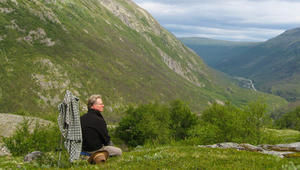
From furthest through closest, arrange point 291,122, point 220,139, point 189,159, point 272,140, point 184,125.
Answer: point 291,122 < point 184,125 < point 220,139 < point 272,140 < point 189,159

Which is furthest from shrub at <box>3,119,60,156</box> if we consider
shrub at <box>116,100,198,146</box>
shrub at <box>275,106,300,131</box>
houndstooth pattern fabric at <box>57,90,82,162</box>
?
shrub at <box>275,106,300,131</box>

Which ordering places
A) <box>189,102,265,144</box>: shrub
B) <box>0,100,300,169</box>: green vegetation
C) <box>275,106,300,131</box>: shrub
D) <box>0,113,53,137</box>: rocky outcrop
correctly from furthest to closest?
<box>275,106,300,131</box>: shrub, <box>0,113,53,137</box>: rocky outcrop, <box>189,102,265,144</box>: shrub, <box>0,100,300,169</box>: green vegetation

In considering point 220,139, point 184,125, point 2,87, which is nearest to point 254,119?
point 220,139

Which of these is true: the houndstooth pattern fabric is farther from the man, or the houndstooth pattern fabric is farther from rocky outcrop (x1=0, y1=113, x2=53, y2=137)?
rocky outcrop (x1=0, y1=113, x2=53, y2=137)

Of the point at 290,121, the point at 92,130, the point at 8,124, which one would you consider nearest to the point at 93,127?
the point at 92,130

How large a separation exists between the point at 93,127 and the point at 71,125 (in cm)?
121

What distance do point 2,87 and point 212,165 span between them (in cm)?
22013

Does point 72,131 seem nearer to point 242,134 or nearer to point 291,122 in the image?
point 242,134

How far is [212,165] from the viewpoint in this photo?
452 inches

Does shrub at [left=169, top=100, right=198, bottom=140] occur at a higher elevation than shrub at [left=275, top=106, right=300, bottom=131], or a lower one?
higher

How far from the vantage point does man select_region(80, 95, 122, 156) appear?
14.2 meters

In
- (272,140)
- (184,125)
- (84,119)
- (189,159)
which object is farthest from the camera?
→ (184,125)

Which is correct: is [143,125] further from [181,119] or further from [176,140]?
[181,119]

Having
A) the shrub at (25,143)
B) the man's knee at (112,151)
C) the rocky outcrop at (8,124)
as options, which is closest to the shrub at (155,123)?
the rocky outcrop at (8,124)
